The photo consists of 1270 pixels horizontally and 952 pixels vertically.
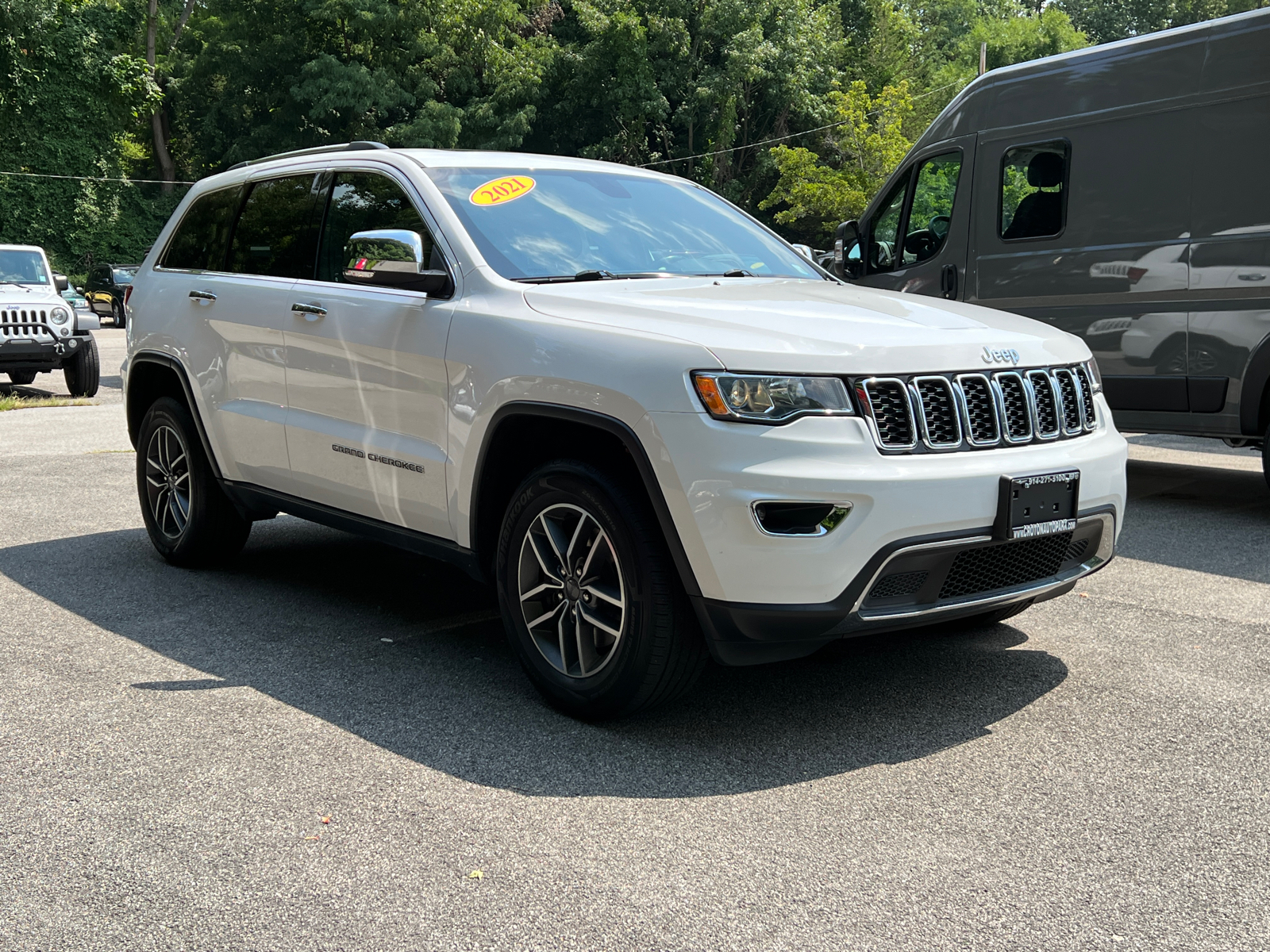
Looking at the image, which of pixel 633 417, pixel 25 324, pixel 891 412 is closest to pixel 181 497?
pixel 633 417

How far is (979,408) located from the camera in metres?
3.95

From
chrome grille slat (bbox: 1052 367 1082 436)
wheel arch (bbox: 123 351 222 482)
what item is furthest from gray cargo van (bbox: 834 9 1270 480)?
wheel arch (bbox: 123 351 222 482)

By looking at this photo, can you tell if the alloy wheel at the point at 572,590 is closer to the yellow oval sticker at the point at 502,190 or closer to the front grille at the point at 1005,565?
the front grille at the point at 1005,565

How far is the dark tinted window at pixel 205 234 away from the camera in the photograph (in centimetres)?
604

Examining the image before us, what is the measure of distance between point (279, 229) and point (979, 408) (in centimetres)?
321

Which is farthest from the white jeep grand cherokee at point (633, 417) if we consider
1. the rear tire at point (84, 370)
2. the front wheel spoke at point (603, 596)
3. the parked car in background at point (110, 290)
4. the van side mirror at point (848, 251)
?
the parked car in background at point (110, 290)

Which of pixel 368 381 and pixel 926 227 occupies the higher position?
pixel 926 227

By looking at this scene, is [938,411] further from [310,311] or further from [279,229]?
[279,229]

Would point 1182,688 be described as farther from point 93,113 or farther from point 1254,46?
point 93,113

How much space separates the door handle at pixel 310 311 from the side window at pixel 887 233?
597 centimetres

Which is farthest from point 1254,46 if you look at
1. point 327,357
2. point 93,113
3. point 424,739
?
point 93,113

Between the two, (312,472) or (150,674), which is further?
(312,472)

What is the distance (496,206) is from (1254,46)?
16.8 feet

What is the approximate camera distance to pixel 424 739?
403 centimetres
